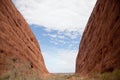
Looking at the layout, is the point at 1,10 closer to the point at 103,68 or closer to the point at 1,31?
the point at 1,31

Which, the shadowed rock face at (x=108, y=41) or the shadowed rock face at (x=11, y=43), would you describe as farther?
the shadowed rock face at (x=11, y=43)

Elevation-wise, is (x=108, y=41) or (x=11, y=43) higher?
(x=11, y=43)

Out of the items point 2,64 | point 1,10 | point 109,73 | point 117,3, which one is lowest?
point 109,73

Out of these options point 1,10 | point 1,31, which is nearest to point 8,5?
point 1,10

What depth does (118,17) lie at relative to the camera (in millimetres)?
22812

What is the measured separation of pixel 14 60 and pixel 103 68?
1018 cm

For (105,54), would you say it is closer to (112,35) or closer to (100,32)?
(112,35)

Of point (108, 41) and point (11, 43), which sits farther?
point (11, 43)

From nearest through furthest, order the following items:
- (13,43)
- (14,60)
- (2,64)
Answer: (2,64) < (14,60) < (13,43)

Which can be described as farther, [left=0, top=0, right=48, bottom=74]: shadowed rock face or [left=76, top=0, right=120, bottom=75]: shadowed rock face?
[left=0, top=0, right=48, bottom=74]: shadowed rock face

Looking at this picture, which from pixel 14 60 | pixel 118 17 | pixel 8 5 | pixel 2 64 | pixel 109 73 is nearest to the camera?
pixel 109 73

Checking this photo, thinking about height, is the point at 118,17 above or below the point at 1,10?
below

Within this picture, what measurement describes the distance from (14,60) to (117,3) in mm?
12555

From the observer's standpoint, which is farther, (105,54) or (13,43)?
(13,43)
